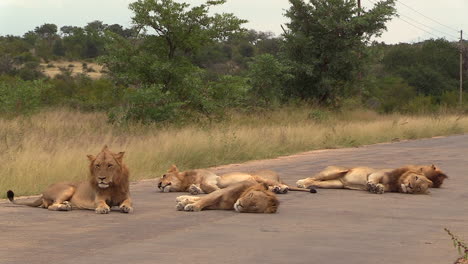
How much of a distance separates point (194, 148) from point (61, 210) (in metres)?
9.28

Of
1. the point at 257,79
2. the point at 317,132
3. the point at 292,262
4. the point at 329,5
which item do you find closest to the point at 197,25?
the point at 317,132

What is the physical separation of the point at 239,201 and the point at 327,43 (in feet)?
106

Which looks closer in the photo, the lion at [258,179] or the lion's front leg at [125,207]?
the lion's front leg at [125,207]

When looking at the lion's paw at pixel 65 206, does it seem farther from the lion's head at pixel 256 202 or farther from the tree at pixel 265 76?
the tree at pixel 265 76

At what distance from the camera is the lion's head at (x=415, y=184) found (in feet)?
41.7

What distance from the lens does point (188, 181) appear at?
12.7 meters

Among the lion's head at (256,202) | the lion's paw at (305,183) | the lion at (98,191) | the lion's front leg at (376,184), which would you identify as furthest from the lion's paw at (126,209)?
the lion's front leg at (376,184)

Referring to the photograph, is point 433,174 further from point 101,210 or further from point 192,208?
point 101,210

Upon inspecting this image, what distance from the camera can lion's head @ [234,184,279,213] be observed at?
10.1 m

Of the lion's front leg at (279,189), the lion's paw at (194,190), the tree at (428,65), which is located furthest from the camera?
the tree at (428,65)

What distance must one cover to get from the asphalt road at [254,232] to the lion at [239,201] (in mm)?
157

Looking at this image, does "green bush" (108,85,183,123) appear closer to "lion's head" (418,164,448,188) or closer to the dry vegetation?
"lion's head" (418,164,448,188)

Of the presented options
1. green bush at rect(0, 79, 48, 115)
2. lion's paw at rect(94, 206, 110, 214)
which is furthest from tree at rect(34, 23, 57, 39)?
lion's paw at rect(94, 206, 110, 214)

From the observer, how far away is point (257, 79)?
131ft
